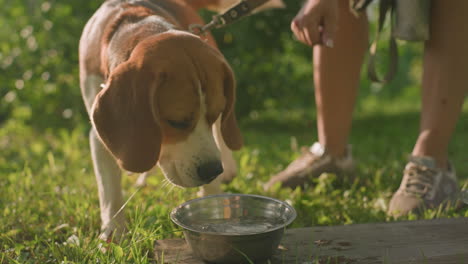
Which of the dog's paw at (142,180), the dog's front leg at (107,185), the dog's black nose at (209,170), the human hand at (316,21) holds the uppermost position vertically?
the human hand at (316,21)

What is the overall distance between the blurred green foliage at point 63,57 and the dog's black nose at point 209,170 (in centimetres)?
256

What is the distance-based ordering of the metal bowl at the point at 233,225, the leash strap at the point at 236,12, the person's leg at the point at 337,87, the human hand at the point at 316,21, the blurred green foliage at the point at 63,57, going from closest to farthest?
1. the metal bowl at the point at 233,225
2. the human hand at the point at 316,21
3. the leash strap at the point at 236,12
4. the person's leg at the point at 337,87
5. the blurred green foliage at the point at 63,57

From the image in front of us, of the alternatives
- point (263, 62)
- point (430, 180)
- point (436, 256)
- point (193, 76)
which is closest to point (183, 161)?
point (193, 76)

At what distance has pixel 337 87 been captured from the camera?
3.31 m

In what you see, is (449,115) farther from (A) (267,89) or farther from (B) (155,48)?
(A) (267,89)

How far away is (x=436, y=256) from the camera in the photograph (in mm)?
2029

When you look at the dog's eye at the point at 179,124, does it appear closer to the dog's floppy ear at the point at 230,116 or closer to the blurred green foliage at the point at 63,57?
the dog's floppy ear at the point at 230,116

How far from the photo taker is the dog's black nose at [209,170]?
7.16ft

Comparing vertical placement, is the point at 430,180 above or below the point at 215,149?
below

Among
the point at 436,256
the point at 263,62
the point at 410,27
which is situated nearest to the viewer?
the point at 436,256

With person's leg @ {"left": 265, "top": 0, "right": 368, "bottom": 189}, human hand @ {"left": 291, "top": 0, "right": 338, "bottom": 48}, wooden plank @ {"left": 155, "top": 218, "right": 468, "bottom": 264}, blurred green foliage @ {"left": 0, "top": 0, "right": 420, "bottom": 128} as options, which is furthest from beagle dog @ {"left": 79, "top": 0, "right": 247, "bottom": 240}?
blurred green foliage @ {"left": 0, "top": 0, "right": 420, "bottom": 128}

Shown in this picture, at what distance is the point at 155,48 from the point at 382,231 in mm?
1198

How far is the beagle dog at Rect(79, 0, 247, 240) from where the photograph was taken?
2.06m

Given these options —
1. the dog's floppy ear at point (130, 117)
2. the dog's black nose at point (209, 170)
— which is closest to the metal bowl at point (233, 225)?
the dog's black nose at point (209, 170)
